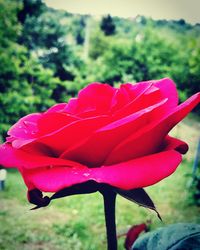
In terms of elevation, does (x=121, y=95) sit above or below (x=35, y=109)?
above

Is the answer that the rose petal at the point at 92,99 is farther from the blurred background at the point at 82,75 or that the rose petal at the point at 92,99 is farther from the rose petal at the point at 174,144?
the blurred background at the point at 82,75

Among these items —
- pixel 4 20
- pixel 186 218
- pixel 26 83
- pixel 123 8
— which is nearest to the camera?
pixel 123 8

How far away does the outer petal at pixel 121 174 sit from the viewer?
220 mm

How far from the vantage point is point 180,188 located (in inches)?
96.6

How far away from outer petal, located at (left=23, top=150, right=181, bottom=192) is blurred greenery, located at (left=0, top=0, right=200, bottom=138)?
2.29 metres

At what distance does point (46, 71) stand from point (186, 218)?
2061 mm

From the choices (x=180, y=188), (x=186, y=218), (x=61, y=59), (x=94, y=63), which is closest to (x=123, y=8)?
(x=186, y=218)

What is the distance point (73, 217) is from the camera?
2.08 meters

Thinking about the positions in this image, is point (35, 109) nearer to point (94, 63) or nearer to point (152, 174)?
point (94, 63)

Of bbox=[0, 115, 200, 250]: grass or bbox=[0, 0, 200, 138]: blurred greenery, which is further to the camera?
bbox=[0, 0, 200, 138]: blurred greenery

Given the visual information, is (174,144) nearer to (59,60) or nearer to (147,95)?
(147,95)

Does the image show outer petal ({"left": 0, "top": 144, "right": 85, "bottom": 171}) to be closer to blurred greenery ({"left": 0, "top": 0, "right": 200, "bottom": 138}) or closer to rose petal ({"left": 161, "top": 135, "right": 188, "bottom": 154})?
rose petal ({"left": 161, "top": 135, "right": 188, "bottom": 154})

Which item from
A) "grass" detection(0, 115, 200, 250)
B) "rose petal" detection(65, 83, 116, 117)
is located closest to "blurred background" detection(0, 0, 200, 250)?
"grass" detection(0, 115, 200, 250)

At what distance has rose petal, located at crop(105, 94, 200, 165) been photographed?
0.78ft
